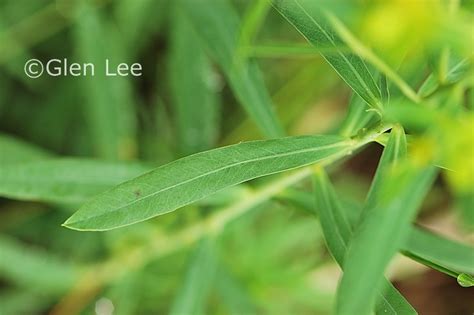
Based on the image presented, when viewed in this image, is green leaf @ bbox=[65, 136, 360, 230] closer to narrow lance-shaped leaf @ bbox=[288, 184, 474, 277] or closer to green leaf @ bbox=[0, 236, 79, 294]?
narrow lance-shaped leaf @ bbox=[288, 184, 474, 277]

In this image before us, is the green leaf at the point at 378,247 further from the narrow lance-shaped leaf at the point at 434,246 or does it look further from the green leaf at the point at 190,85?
the green leaf at the point at 190,85

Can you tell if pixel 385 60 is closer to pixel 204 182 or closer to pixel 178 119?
pixel 204 182

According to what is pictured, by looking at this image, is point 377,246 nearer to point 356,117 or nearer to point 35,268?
point 356,117

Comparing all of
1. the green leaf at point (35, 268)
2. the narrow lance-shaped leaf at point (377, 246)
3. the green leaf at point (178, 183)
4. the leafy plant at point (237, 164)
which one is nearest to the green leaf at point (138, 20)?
the leafy plant at point (237, 164)

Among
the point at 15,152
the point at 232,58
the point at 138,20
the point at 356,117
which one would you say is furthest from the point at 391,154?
the point at 138,20

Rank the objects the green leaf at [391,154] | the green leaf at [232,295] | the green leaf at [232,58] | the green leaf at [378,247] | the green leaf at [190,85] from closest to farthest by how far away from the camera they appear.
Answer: the green leaf at [378,247], the green leaf at [391,154], the green leaf at [232,58], the green leaf at [232,295], the green leaf at [190,85]
